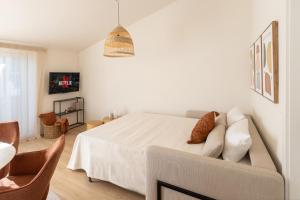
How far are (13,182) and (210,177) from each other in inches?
67.2

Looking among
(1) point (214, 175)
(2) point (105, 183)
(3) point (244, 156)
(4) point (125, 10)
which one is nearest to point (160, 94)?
(4) point (125, 10)

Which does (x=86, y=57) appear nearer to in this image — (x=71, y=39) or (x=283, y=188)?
(x=71, y=39)

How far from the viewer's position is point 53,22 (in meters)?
Answer: 3.42

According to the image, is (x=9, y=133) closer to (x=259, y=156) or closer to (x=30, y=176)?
(x=30, y=176)

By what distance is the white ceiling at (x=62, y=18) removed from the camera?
114 inches

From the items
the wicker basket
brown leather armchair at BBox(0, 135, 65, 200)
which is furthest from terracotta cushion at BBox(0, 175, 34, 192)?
the wicker basket

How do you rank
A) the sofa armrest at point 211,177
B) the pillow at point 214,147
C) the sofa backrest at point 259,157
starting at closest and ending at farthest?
the sofa armrest at point 211,177, the sofa backrest at point 259,157, the pillow at point 214,147

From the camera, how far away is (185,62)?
3.80 m

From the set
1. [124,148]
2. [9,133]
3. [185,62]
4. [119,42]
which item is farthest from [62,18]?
[124,148]

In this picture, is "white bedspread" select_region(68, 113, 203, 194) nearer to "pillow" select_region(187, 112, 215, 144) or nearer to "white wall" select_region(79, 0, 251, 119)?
"pillow" select_region(187, 112, 215, 144)

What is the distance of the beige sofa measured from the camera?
1.19 metres

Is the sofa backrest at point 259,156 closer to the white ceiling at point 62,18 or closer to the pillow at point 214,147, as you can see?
the pillow at point 214,147

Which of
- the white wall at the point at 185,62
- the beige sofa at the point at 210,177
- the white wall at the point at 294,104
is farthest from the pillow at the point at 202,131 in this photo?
the white wall at the point at 185,62

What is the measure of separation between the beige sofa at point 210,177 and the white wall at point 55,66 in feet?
12.7
